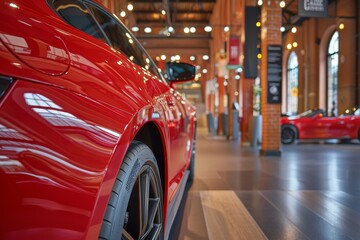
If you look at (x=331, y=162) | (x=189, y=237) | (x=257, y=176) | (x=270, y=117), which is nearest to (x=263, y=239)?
(x=189, y=237)

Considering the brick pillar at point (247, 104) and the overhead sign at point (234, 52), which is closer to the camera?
the brick pillar at point (247, 104)

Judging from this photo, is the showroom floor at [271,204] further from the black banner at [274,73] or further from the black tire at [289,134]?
the black tire at [289,134]

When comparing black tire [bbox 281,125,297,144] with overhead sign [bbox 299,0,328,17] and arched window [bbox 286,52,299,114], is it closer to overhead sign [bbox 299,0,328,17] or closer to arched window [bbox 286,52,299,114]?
overhead sign [bbox 299,0,328,17]

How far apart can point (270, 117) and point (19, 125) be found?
7.97 meters

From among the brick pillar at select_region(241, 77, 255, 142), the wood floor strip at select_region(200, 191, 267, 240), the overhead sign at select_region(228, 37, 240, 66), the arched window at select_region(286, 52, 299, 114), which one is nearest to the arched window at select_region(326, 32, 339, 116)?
the arched window at select_region(286, 52, 299, 114)

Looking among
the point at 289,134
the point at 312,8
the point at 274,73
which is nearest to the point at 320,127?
the point at 289,134

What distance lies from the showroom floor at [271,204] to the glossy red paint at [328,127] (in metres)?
5.83

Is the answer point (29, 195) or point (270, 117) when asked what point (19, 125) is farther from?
point (270, 117)

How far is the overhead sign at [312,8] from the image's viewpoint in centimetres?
859

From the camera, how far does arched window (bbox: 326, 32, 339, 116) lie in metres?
20.5

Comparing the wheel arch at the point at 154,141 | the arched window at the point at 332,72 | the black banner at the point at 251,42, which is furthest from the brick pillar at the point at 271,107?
the arched window at the point at 332,72

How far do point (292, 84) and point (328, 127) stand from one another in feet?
52.9

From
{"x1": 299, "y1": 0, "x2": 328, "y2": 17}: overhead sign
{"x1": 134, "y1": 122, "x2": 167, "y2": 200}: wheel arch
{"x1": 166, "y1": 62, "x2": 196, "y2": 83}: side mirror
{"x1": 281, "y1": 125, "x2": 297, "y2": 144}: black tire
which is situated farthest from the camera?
{"x1": 281, "y1": 125, "x2": 297, "y2": 144}: black tire

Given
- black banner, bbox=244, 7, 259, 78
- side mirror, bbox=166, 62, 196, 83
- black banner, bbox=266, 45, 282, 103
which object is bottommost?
side mirror, bbox=166, 62, 196, 83
